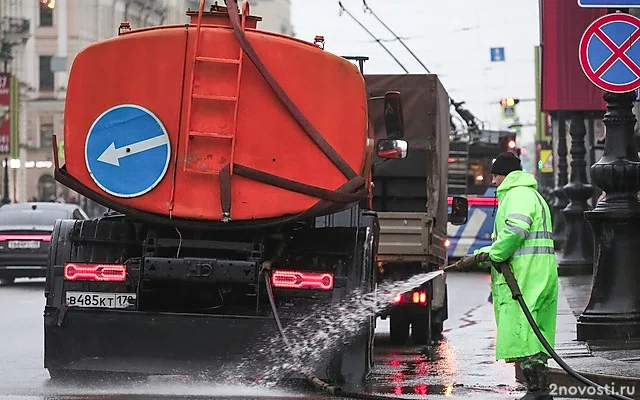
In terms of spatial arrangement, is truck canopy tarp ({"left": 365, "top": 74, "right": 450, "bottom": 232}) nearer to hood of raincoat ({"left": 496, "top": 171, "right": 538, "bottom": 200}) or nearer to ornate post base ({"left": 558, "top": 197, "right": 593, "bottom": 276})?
hood of raincoat ({"left": 496, "top": 171, "right": 538, "bottom": 200})

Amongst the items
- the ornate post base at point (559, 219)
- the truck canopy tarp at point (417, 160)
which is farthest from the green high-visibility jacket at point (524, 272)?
the ornate post base at point (559, 219)

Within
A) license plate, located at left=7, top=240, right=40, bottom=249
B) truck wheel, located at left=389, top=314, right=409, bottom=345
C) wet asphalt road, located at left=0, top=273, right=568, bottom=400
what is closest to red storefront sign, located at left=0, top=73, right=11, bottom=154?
license plate, located at left=7, top=240, right=40, bottom=249

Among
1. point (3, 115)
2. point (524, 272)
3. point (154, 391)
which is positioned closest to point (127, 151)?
point (154, 391)

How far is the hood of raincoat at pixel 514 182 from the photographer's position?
977 cm

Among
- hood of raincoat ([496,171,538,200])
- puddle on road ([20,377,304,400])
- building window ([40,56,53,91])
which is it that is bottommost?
puddle on road ([20,377,304,400])

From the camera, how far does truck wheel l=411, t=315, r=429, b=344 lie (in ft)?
50.4

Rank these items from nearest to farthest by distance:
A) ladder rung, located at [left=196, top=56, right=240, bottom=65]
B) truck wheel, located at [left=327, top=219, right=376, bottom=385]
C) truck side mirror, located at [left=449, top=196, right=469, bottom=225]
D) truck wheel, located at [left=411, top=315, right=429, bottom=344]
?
ladder rung, located at [left=196, top=56, right=240, bottom=65], truck wheel, located at [left=327, top=219, right=376, bottom=385], truck side mirror, located at [left=449, top=196, right=469, bottom=225], truck wheel, located at [left=411, top=315, right=429, bottom=344]

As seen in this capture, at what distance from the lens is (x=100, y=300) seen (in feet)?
34.6

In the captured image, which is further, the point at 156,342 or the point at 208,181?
the point at 156,342

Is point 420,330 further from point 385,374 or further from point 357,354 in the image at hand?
point 357,354

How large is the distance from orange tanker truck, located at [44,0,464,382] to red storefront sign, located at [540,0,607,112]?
17539 millimetres

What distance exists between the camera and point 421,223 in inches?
609

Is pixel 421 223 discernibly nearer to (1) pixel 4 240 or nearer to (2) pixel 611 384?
(2) pixel 611 384

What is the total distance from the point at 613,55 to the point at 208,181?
4951 millimetres
